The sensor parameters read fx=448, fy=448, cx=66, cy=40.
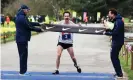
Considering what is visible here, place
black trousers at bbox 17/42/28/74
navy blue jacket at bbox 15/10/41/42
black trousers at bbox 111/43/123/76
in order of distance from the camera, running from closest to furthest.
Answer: black trousers at bbox 111/43/123/76, navy blue jacket at bbox 15/10/41/42, black trousers at bbox 17/42/28/74

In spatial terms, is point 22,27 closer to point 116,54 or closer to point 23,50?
point 23,50

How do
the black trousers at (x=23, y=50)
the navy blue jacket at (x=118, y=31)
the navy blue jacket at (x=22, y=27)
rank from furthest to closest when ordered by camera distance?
the black trousers at (x=23, y=50), the navy blue jacket at (x=22, y=27), the navy blue jacket at (x=118, y=31)

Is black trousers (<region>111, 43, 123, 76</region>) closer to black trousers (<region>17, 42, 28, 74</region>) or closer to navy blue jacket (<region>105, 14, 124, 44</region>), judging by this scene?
navy blue jacket (<region>105, 14, 124, 44</region>)

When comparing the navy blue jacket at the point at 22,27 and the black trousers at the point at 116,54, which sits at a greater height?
the navy blue jacket at the point at 22,27

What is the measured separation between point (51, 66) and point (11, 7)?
214ft

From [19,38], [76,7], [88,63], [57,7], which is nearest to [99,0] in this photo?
[76,7]

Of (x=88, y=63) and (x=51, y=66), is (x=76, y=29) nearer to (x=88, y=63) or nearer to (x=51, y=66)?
(x=51, y=66)

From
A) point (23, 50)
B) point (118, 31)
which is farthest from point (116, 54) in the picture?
point (23, 50)

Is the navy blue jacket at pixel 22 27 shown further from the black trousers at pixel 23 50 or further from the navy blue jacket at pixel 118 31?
the navy blue jacket at pixel 118 31

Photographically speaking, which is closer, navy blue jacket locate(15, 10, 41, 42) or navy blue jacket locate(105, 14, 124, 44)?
navy blue jacket locate(105, 14, 124, 44)

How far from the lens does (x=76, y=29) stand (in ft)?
43.6

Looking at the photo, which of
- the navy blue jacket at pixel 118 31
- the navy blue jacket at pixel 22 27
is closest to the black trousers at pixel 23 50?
the navy blue jacket at pixel 22 27

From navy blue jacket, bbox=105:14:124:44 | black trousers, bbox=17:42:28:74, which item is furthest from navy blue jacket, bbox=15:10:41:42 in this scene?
navy blue jacket, bbox=105:14:124:44

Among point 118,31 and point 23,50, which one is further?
point 23,50
